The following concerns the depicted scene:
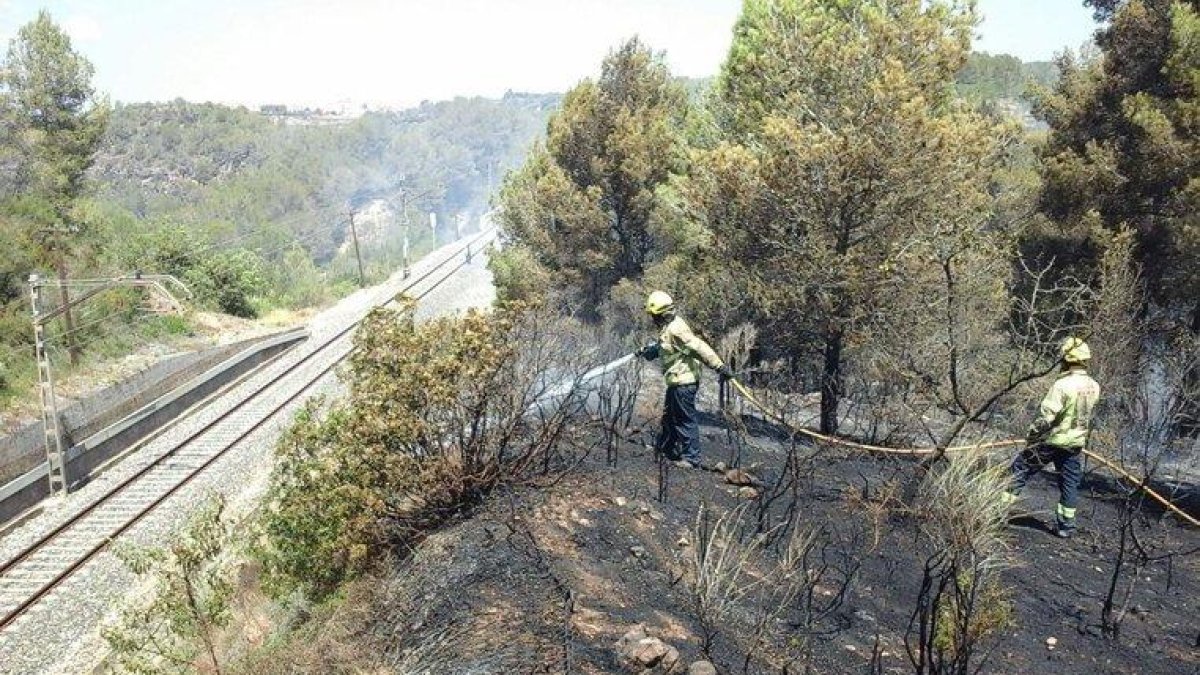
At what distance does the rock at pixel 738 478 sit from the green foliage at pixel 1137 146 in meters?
12.2

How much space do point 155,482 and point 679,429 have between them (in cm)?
1482

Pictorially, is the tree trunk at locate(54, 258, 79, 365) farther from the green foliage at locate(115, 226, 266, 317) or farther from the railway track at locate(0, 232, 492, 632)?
the green foliage at locate(115, 226, 266, 317)

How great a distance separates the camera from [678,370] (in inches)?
336

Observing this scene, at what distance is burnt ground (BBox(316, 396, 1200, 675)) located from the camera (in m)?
5.40

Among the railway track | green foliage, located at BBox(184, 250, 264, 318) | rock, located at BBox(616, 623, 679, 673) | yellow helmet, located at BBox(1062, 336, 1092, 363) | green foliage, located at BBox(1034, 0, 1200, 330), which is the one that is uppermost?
green foliage, located at BBox(1034, 0, 1200, 330)

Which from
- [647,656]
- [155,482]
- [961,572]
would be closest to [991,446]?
[961,572]

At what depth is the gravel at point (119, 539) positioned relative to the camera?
1216 centimetres

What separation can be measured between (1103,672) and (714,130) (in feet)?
48.7

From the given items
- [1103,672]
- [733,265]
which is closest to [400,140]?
[733,265]

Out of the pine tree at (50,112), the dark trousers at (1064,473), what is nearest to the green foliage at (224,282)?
the pine tree at (50,112)

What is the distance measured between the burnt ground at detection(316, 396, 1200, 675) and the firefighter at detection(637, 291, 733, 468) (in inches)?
12.4

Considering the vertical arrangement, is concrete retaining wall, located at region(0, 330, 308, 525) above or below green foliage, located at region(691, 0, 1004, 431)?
below

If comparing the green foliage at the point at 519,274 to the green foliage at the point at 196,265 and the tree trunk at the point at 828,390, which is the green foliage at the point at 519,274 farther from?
the green foliage at the point at 196,265

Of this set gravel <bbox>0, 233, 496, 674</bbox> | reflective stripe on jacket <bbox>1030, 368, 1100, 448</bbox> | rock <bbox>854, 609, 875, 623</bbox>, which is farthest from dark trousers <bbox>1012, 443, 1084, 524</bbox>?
gravel <bbox>0, 233, 496, 674</bbox>
